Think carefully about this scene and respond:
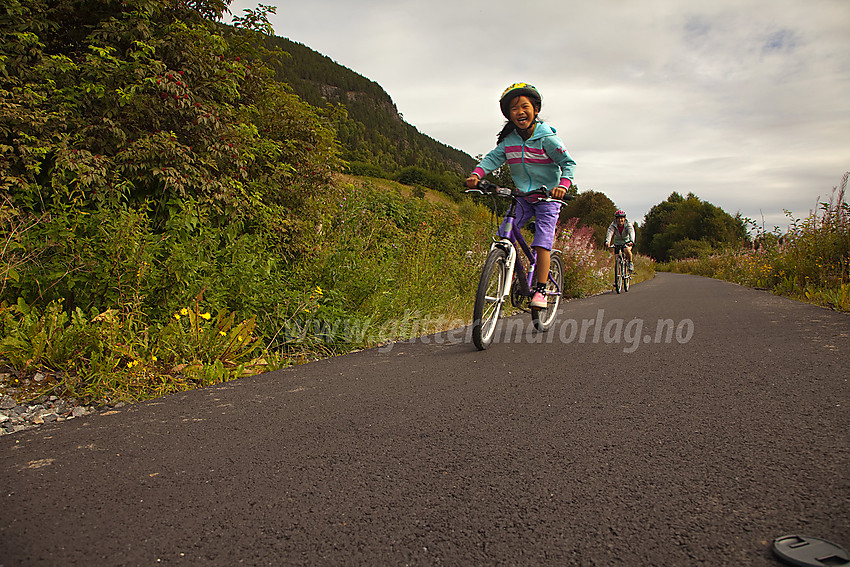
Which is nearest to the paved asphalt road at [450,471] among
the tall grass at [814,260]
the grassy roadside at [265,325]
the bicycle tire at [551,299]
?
the grassy roadside at [265,325]

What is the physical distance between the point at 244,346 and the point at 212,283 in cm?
60

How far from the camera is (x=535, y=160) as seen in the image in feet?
16.8

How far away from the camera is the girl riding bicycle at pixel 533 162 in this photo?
492cm

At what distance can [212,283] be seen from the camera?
408 cm

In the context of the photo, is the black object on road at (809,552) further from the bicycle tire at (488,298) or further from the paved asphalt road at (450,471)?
the bicycle tire at (488,298)

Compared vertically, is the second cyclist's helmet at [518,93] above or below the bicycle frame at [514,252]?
above

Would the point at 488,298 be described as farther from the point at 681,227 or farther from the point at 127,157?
the point at 681,227

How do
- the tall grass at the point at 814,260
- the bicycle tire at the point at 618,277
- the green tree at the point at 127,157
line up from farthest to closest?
the bicycle tire at the point at 618,277 → the tall grass at the point at 814,260 → the green tree at the point at 127,157

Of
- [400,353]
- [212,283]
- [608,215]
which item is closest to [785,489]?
[400,353]

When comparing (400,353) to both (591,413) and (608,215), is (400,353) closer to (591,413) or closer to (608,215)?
(591,413)

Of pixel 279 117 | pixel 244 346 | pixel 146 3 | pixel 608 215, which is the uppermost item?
pixel 608 215

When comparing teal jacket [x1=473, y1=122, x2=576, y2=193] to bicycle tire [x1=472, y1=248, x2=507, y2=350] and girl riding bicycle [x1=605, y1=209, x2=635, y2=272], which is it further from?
girl riding bicycle [x1=605, y1=209, x2=635, y2=272]

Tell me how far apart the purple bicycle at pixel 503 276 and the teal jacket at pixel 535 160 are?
26 cm

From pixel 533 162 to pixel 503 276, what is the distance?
1.26 m
